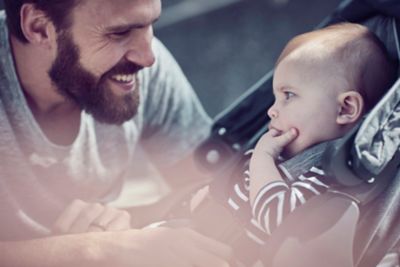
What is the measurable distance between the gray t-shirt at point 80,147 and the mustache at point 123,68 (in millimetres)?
120

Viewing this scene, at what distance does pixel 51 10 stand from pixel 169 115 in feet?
1.20

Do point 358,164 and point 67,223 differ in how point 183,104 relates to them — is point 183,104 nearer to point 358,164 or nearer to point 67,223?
point 67,223

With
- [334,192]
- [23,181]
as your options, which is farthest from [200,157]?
[334,192]

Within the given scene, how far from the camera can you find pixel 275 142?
958mm

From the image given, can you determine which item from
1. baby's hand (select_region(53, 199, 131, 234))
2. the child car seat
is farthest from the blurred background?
the child car seat

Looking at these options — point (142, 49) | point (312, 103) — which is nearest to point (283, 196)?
point (312, 103)

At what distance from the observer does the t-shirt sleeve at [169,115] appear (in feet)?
4.56

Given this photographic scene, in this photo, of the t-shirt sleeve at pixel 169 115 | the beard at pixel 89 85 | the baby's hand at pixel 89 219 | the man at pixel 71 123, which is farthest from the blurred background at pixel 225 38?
the baby's hand at pixel 89 219

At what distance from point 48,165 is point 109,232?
0.22 m

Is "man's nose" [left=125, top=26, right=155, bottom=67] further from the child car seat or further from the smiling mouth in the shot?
the child car seat

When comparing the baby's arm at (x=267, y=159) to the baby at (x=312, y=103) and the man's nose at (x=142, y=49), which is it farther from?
the man's nose at (x=142, y=49)

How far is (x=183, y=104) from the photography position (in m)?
1.42

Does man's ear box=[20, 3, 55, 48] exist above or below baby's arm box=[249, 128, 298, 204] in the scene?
above

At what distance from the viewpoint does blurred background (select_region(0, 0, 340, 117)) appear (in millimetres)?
1984
